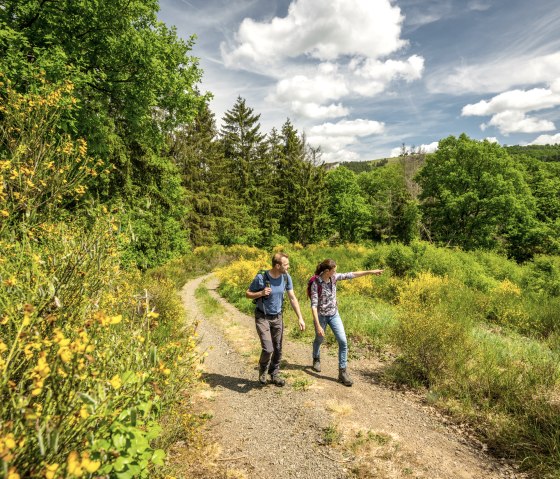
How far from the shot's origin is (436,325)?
5527 mm

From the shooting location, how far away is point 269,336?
5.39 m

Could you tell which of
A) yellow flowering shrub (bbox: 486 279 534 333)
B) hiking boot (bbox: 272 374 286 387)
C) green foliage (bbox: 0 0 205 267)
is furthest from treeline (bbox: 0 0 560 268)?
yellow flowering shrub (bbox: 486 279 534 333)

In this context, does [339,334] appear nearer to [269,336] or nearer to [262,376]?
[269,336]

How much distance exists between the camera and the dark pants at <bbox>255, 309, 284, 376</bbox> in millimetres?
5336

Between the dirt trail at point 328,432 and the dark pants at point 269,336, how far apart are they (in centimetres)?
50

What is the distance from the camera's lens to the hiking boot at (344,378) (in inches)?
217

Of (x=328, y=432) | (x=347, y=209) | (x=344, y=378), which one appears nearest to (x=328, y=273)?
(x=344, y=378)

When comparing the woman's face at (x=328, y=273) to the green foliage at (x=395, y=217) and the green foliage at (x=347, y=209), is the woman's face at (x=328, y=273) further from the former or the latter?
the green foliage at (x=347, y=209)

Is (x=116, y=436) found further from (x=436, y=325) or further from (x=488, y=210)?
(x=488, y=210)

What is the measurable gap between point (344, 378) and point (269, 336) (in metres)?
1.62

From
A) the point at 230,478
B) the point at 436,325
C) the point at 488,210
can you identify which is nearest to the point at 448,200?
the point at 488,210

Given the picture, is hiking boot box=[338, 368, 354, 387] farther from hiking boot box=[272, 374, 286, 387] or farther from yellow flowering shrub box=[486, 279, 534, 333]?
yellow flowering shrub box=[486, 279, 534, 333]

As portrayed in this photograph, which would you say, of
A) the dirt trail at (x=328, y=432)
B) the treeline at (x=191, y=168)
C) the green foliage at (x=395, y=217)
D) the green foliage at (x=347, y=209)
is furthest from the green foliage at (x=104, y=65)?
the green foliage at (x=347, y=209)

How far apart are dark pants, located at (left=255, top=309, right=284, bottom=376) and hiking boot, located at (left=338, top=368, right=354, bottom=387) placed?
118cm
